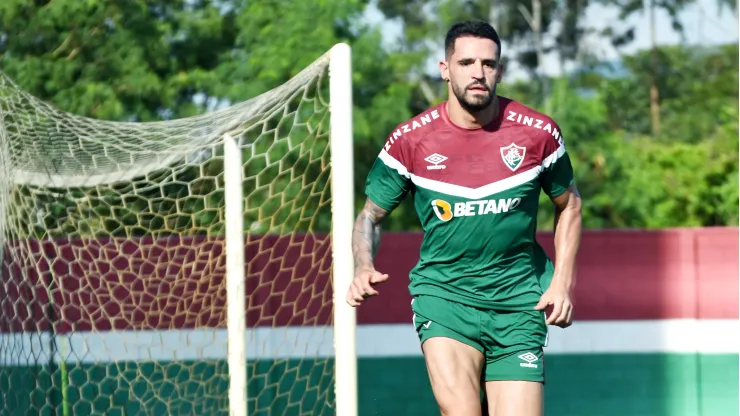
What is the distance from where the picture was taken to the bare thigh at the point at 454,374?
407 centimetres

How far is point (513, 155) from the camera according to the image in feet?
13.7

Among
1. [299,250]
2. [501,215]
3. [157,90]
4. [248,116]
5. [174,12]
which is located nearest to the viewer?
[501,215]

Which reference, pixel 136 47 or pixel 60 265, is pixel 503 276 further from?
pixel 136 47

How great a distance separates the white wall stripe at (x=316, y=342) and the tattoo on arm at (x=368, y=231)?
290cm

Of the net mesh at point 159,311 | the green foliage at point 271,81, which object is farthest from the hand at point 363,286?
the green foliage at point 271,81

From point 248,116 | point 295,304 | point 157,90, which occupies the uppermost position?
point 157,90

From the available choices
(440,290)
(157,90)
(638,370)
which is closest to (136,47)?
(157,90)

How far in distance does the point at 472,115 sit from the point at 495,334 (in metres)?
0.77

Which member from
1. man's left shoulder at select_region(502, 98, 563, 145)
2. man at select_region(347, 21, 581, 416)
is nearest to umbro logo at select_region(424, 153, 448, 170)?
man at select_region(347, 21, 581, 416)

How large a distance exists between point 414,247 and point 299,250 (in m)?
0.73

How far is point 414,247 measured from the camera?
7562 millimetres

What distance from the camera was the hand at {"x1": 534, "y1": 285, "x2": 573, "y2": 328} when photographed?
4.05 metres

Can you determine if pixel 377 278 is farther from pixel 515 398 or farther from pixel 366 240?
pixel 515 398

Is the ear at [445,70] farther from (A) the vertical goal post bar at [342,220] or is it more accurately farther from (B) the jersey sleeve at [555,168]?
(A) the vertical goal post bar at [342,220]
